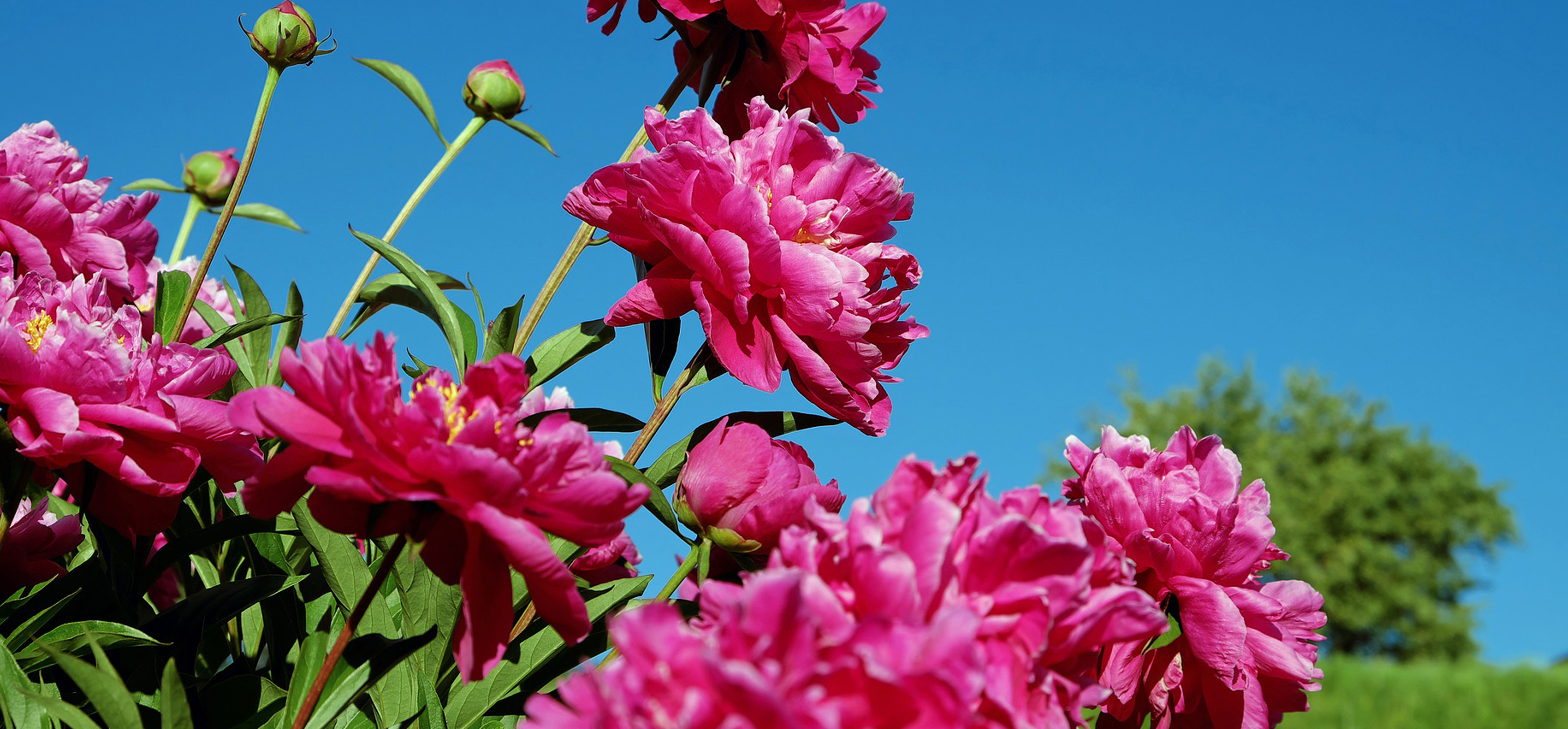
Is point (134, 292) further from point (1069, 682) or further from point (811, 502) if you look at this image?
point (1069, 682)

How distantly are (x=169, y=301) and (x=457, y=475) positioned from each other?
2.22 ft

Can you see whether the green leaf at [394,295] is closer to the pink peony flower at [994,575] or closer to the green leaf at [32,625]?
the green leaf at [32,625]

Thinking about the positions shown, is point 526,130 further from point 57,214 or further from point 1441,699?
point 1441,699

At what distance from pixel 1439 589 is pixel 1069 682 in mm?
26659

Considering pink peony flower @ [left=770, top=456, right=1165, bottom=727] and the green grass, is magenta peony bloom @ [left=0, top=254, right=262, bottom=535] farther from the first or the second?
the green grass

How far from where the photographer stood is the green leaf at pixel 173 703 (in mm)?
604

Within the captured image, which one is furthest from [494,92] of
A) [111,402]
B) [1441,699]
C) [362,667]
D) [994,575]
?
[1441,699]

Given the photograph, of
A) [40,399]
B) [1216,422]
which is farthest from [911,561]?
[1216,422]

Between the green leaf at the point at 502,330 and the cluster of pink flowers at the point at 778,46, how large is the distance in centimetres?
29

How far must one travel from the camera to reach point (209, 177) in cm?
173

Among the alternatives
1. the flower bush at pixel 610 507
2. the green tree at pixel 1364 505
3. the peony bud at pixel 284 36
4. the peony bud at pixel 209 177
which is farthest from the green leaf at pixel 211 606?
the green tree at pixel 1364 505

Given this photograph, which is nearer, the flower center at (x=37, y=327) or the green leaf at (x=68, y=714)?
the green leaf at (x=68, y=714)

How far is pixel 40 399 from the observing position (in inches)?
33.3

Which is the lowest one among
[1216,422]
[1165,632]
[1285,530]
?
[1165,632]
